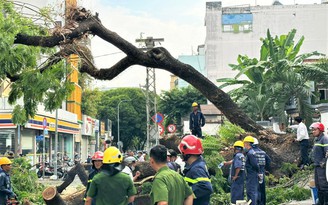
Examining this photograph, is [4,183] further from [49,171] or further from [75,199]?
[49,171]

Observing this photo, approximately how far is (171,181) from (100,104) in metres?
78.3

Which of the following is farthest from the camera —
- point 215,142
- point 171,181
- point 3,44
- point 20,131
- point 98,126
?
point 98,126

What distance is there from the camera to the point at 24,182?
1544 centimetres

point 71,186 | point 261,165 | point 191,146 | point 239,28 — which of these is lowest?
point 71,186

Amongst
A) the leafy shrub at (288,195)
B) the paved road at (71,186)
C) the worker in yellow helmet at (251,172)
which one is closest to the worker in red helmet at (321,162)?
the worker in yellow helmet at (251,172)

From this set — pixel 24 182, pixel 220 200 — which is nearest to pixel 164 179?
pixel 220 200

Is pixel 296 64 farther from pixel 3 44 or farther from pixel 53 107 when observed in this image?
pixel 3 44

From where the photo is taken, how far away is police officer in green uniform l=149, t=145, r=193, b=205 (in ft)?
17.0

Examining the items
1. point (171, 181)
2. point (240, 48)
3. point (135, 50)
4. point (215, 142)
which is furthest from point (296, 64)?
point (240, 48)

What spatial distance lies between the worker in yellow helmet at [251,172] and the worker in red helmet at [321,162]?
5.78ft

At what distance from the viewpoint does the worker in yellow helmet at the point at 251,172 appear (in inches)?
474

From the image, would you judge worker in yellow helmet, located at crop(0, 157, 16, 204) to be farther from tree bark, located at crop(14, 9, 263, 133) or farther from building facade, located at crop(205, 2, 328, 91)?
building facade, located at crop(205, 2, 328, 91)

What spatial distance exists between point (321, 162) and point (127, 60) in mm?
7185

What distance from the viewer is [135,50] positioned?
50.6 ft
